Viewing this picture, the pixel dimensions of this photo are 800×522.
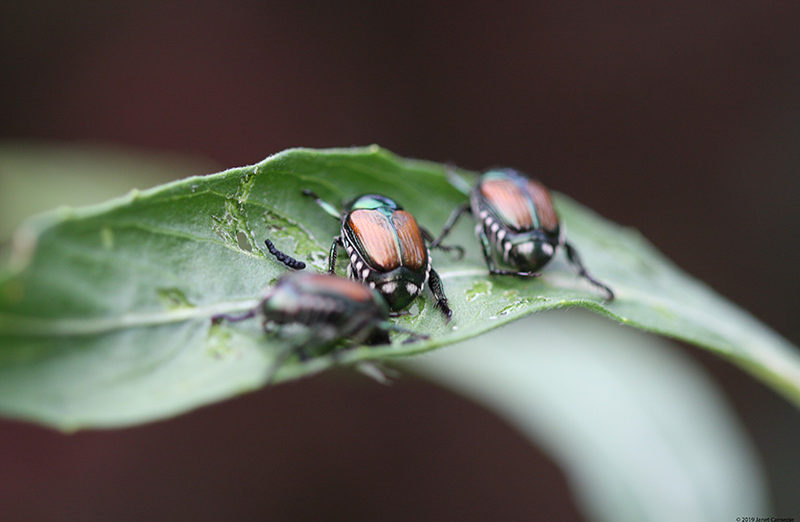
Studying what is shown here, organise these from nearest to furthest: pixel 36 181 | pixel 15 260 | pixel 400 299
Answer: pixel 15 260
pixel 400 299
pixel 36 181

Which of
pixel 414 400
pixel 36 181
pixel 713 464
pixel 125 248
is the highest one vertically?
pixel 125 248

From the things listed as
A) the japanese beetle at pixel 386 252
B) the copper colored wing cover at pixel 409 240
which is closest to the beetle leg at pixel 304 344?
the japanese beetle at pixel 386 252

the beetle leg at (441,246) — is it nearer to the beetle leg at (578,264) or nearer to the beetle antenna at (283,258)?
the beetle leg at (578,264)

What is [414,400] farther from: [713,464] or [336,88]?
[336,88]

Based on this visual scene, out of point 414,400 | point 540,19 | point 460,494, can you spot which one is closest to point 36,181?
point 414,400

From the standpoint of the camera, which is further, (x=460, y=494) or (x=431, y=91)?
(x=431, y=91)

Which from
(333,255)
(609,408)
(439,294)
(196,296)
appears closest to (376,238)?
(333,255)

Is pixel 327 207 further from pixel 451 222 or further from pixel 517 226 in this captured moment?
pixel 517 226
